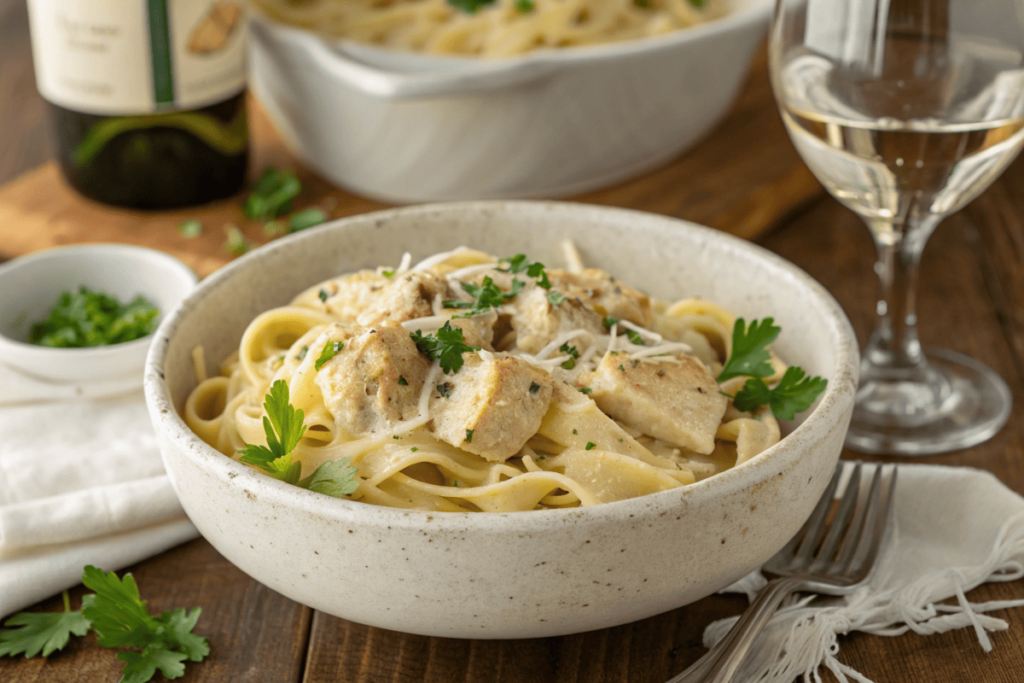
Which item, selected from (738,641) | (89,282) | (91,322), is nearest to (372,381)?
(738,641)

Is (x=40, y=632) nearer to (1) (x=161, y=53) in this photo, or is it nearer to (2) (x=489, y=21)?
(1) (x=161, y=53)

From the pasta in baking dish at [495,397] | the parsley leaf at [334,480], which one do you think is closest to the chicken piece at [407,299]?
the pasta in baking dish at [495,397]

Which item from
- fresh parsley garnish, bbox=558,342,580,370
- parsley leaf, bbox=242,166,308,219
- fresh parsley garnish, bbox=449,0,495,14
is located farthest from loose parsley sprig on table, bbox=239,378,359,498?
fresh parsley garnish, bbox=449,0,495,14

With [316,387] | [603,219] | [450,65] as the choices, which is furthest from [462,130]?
[316,387]

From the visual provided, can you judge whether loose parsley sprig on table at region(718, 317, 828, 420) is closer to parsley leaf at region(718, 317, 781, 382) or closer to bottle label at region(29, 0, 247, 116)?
parsley leaf at region(718, 317, 781, 382)

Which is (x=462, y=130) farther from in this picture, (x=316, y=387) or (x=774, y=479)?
(x=774, y=479)

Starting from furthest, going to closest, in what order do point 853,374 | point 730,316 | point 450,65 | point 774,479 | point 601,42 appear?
point 601,42, point 450,65, point 730,316, point 853,374, point 774,479

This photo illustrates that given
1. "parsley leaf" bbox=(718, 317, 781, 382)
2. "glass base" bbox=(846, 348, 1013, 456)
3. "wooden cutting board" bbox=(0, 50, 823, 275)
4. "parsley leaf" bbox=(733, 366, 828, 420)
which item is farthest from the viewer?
"wooden cutting board" bbox=(0, 50, 823, 275)
